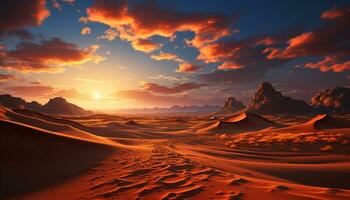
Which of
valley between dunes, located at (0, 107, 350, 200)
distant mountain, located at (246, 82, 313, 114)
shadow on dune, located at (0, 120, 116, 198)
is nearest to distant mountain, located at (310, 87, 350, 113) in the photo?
distant mountain, located at (246, 82, 313, 114)

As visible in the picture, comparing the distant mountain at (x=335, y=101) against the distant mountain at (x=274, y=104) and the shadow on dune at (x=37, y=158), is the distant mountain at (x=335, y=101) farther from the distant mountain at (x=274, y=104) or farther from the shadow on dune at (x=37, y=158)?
the shadow on dune at (x=37, y=158)

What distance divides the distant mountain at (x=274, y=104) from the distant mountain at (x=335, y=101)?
1730 cm

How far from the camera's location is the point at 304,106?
154 m

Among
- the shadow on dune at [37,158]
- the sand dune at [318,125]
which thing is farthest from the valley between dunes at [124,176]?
the sand dune at [318,125]

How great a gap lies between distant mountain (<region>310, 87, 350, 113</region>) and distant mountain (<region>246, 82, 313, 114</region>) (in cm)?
1730

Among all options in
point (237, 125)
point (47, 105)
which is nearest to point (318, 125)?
point (237, 125)

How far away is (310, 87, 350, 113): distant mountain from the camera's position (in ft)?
500

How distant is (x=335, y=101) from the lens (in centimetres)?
15912

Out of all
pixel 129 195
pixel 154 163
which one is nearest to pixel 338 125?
pixel 154 163

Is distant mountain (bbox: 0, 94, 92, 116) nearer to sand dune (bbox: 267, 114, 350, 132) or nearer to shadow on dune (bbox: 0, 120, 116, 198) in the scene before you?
shadow on dune (bbox: 0, 120, 116, 198)

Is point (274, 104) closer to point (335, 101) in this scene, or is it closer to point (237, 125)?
point (335, 101)

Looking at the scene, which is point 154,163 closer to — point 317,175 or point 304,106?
point 317,175

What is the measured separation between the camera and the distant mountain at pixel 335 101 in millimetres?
152375

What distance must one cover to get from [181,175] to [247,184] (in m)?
1.99
